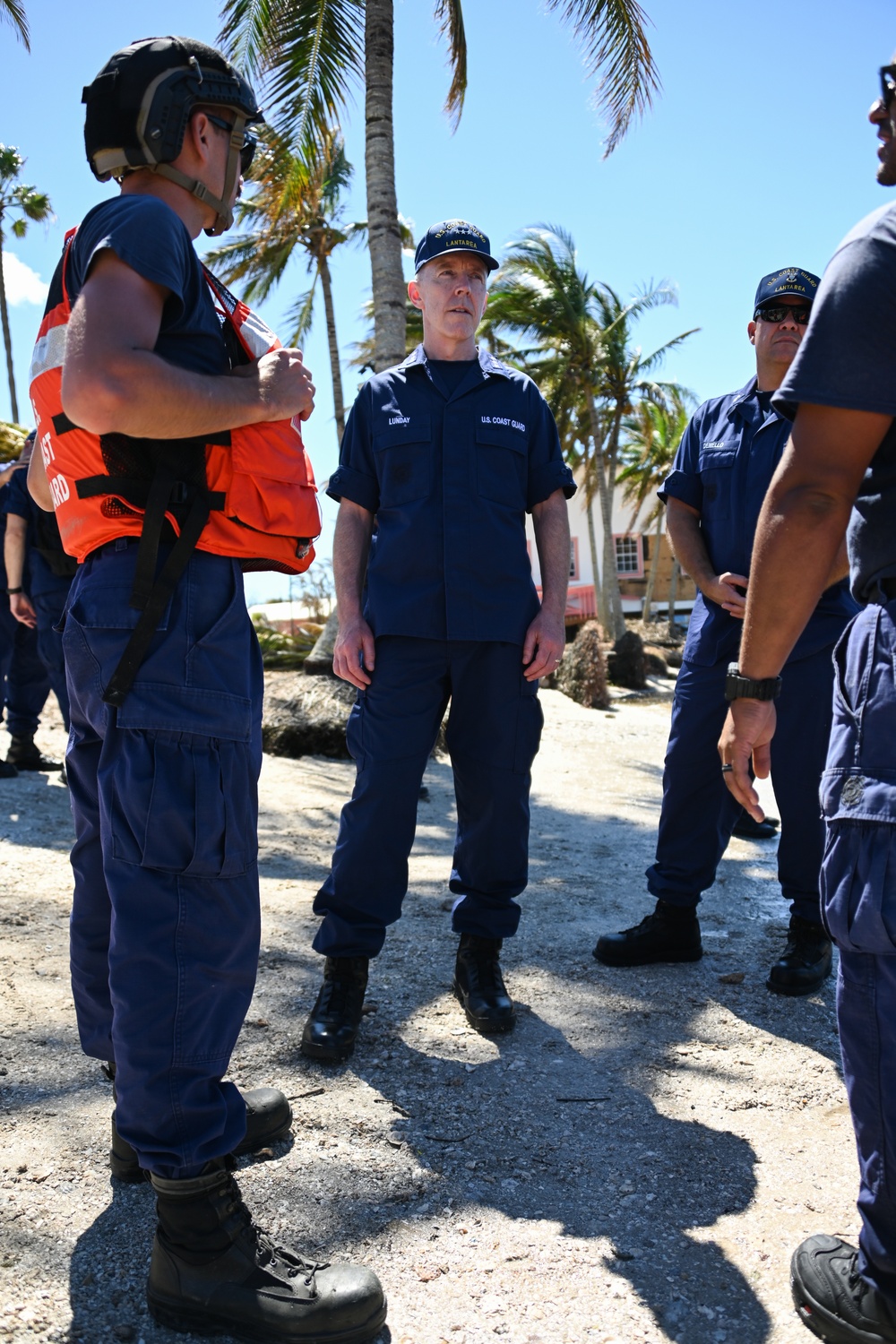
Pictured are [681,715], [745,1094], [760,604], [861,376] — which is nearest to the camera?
[861,376]

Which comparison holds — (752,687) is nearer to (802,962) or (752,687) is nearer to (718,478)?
(802,962)

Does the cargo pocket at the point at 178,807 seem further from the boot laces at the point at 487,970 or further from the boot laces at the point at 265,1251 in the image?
the boot laces at the point at 487,970

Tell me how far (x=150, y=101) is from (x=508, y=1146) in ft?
7.72

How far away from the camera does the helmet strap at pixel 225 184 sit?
192cm

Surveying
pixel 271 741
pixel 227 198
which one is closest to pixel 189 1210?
pixel 227 198

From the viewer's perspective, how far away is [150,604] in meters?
1.80

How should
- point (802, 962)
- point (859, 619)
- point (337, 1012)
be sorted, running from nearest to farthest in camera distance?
point (859, 619), point (337, 1012), point (802, 962)

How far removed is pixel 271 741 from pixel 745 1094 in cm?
591

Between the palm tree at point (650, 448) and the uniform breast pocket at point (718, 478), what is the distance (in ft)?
76.4

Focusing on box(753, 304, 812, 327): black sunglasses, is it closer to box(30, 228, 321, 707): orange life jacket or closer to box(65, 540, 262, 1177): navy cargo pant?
box(30, 228, 321, 707): orange life jacket

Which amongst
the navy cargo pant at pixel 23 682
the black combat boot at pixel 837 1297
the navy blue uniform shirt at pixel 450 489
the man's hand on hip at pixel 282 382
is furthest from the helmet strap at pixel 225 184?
the navy cargo pant at pixel 23 682

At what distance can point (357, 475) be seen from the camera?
3.24 m

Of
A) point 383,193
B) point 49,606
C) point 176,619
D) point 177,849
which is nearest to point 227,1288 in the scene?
point 177,849

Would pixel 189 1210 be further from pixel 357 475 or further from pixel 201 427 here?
pixel 357 475
